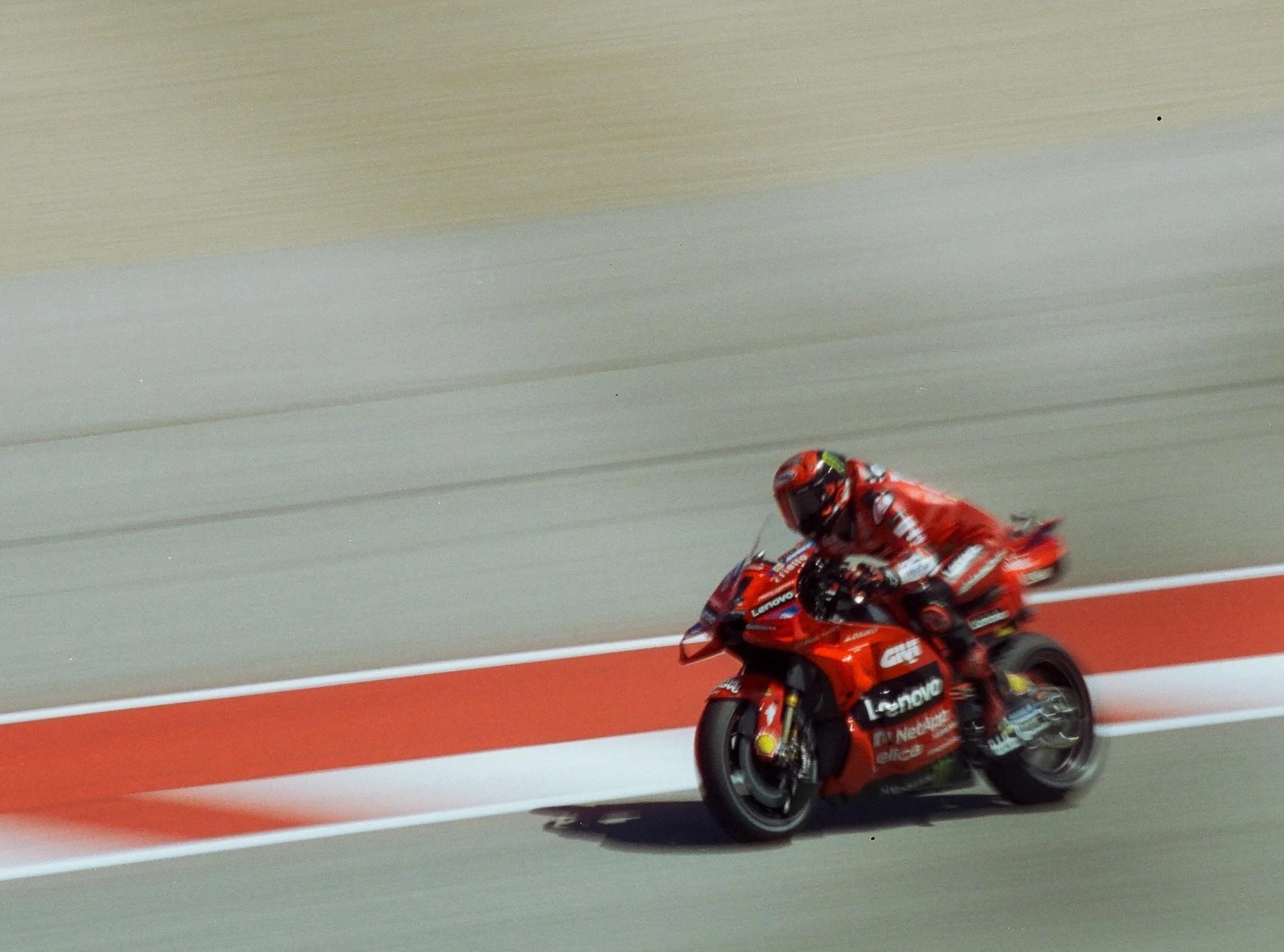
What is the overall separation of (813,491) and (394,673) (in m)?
3.66

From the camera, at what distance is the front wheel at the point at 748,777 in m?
7.01

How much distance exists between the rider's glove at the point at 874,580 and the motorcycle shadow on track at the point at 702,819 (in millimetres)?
1035

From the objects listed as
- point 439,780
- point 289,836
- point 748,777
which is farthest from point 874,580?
point 289,836

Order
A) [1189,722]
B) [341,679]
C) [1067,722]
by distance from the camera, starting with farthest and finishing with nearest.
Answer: [341,679] → [1189,722] → [1067,722]

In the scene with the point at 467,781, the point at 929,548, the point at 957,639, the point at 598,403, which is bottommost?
the point at 467,781

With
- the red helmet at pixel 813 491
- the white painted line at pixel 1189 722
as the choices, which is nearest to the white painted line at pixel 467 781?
the red helmet at pixel 813 491

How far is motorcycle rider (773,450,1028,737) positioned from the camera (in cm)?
733

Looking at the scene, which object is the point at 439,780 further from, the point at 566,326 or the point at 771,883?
the point at 566,326

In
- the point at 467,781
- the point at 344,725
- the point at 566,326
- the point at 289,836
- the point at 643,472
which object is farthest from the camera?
the point at 566,326

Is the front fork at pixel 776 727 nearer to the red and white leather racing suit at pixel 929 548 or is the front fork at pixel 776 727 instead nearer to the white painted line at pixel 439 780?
the red and white leather racing suit at pixel 929 548

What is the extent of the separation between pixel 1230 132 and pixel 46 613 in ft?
35.7

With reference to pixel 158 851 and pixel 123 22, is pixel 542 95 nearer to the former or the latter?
pixel 123 22

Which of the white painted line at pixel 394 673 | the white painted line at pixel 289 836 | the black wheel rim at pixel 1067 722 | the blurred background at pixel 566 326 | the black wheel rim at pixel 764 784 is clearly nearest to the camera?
the black wheel rim at pixel 764 784

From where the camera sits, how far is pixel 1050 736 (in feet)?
25.3
